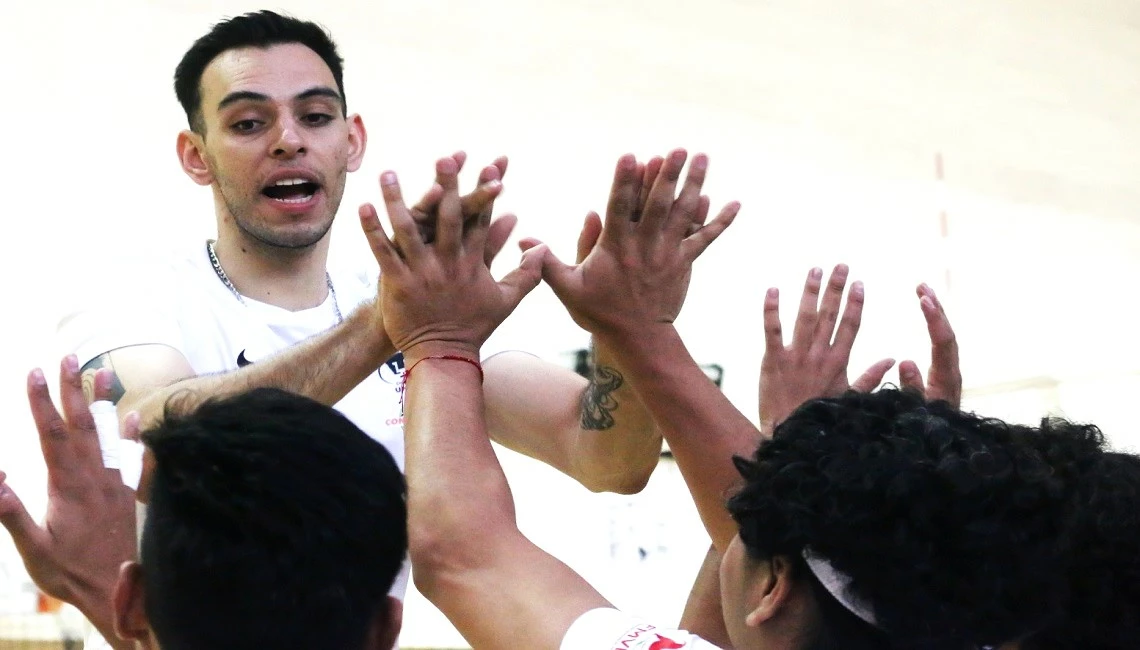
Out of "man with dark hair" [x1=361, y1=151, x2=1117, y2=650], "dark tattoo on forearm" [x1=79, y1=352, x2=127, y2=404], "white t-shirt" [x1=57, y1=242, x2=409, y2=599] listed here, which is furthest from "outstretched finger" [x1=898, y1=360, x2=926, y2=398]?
"dark tattoo on forearm" [x1=79, y1=352, x2=127, y2=404]

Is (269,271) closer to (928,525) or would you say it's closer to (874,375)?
(874,375)

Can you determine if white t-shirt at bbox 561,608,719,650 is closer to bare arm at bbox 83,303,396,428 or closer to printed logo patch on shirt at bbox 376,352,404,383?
bare arm at bbox 83,303,396,428

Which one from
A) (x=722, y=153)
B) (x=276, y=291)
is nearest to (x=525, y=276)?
(x=276, y=291)

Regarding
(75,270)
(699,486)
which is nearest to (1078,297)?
(75,270)

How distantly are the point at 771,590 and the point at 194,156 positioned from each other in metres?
1.69

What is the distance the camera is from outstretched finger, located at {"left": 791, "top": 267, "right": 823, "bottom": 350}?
193 cm

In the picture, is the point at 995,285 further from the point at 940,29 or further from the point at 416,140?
the point at 416,140

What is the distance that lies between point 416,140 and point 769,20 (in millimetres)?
1763

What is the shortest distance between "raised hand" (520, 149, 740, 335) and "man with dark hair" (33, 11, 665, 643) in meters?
0.44

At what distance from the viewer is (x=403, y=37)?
496cm

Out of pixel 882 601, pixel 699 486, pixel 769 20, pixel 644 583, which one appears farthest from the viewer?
pixel 769 20

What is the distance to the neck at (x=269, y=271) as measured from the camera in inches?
99.5

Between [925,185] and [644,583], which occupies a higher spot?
[925,185]

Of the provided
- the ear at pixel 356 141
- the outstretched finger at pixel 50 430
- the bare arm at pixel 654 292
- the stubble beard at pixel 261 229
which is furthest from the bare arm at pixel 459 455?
the ear at pixel 356 141
